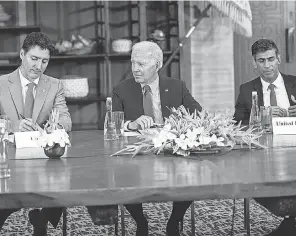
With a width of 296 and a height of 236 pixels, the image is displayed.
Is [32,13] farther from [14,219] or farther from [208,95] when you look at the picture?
[14,219]

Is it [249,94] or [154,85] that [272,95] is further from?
[154,85]

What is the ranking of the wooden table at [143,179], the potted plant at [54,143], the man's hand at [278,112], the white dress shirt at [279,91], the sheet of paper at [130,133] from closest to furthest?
1. the wooden table at [143,179]
2. the potted plant at [54,143]
3. the sheet of paper at [130,133]
4. the man's hand at [278,112]
5. the white dress shirt at [279,91]

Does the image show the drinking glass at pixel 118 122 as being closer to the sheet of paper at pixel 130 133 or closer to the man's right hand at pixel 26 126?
the sheet of paper at pixel 130 133

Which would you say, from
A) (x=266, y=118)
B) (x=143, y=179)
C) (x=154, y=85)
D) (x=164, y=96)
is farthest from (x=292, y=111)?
(x=143, y=179)

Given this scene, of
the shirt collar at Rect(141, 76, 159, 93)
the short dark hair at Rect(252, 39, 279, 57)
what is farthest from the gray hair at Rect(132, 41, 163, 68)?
the short dark hair at Rect(252, 39, 279, 57)

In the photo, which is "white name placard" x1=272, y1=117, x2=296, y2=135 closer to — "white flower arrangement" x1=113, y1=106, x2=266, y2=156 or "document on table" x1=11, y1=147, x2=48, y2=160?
"white flower arrangement" x1=113, y1=106, x2=266, y2=156

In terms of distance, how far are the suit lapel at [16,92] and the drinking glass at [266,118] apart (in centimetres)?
→ 151

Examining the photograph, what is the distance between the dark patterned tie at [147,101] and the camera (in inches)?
154

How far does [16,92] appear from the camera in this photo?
12.5 feet

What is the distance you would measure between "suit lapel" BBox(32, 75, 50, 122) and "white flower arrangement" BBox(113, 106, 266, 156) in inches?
52.1

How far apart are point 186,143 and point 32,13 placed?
4.46m

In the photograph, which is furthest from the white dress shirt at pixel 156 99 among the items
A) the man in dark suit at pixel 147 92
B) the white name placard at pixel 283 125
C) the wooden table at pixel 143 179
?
the wooden table at pixel 143 179

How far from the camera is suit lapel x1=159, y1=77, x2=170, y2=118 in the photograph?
3.93 m

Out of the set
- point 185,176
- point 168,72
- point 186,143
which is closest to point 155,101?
point 186,143
